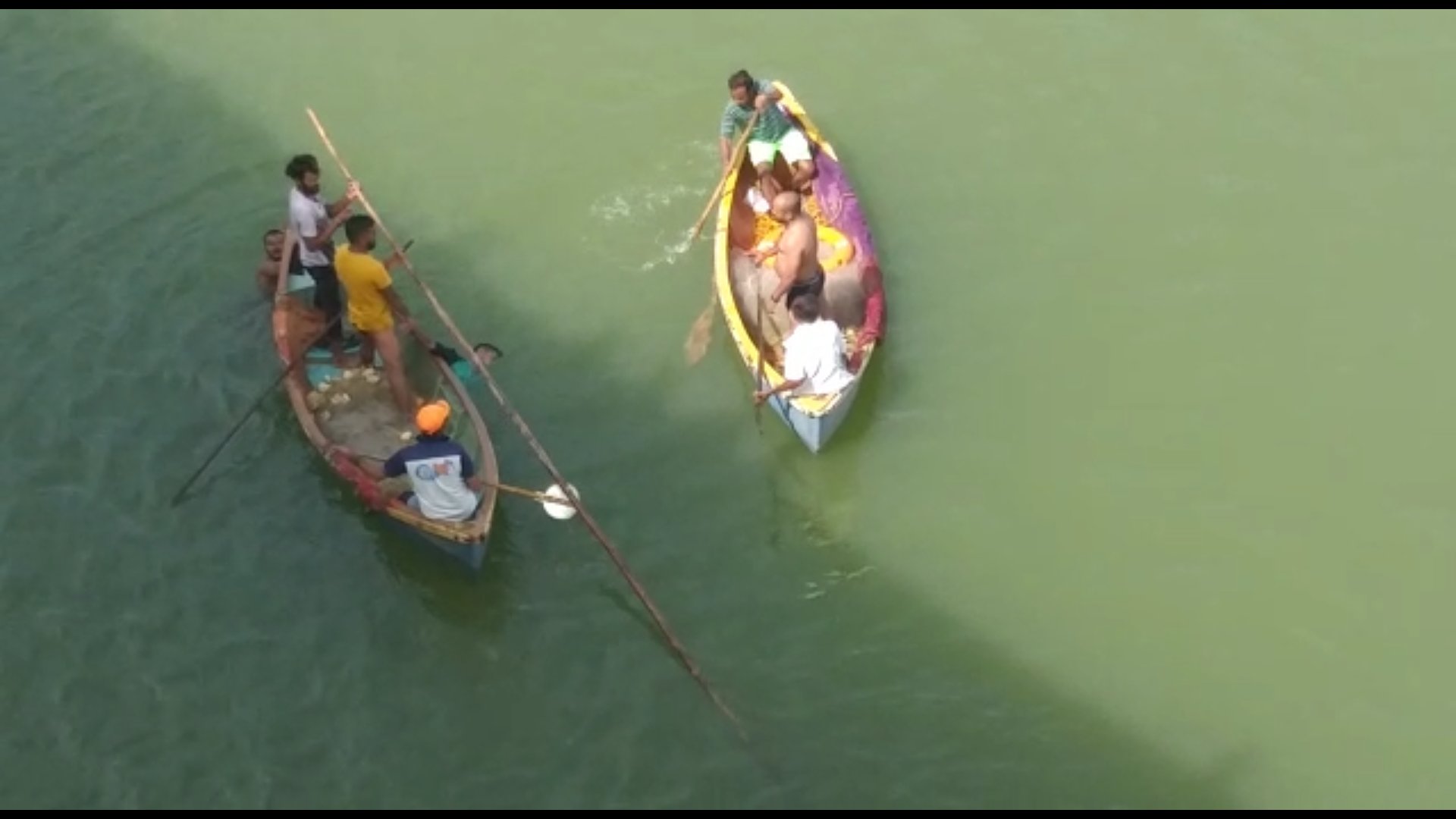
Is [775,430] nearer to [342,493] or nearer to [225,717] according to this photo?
[342,493]

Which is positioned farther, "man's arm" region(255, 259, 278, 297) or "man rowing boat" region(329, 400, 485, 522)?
"man's arm" region(255, 259, 278, 297)

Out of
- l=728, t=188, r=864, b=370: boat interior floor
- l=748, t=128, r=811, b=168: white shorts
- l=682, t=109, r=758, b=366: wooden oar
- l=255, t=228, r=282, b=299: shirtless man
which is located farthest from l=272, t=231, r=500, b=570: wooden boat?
l=748, t=128, r=811, b=168: white shorts

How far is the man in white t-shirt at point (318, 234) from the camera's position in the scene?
13.2 metres

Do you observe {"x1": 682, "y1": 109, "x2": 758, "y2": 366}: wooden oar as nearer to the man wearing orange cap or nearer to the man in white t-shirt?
the man wearing orange cap

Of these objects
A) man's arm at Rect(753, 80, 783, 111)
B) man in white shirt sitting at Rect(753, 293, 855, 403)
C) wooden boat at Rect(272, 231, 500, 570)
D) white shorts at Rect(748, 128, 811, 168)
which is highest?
man's arm at Rect(753, 80, 783, 111)

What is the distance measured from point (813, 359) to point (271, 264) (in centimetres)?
524

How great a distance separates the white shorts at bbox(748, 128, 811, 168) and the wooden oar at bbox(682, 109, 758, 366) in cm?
12

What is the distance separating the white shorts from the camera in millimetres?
15258

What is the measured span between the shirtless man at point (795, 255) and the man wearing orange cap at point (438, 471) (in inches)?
126

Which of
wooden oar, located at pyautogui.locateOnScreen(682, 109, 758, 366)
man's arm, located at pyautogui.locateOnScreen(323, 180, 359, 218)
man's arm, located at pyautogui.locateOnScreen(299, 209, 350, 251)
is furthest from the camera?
wooden oar, located at pyautogui.locateOnScreen(682, 109, 758, 366)

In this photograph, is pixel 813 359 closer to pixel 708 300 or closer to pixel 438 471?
pixel 708 300

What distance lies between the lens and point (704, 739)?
11352 mm

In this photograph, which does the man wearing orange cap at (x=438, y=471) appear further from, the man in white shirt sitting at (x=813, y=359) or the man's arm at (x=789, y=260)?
the man's arm at (x=789, y=260)

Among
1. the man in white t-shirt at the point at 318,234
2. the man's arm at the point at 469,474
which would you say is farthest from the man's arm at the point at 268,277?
the man's arm at the point at 469,474
